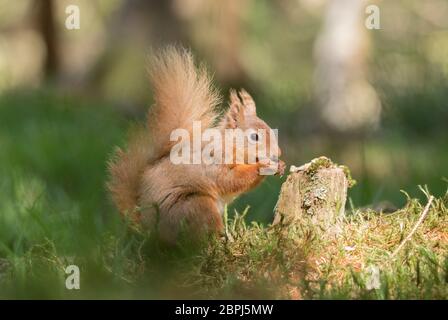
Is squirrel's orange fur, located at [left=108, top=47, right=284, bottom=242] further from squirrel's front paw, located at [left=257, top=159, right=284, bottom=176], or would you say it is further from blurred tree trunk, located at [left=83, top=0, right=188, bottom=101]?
blurred tree trunk, located at [left=83, top=0, right=188, bottom=101]

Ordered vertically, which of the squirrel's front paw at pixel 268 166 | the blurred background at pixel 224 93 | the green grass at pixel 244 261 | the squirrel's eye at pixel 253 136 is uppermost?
the blurred background at pixel 224 93

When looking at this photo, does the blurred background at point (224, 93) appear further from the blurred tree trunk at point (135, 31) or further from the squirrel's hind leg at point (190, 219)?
the squirrel's hind leg at point (190, 219)

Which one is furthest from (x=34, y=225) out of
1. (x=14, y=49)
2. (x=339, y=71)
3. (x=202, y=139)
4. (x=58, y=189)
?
(x=14, y=49)

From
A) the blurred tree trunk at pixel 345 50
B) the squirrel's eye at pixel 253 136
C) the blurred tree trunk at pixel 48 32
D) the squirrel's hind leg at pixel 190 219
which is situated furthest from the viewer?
the blurred tree trunk at pixel 48 32

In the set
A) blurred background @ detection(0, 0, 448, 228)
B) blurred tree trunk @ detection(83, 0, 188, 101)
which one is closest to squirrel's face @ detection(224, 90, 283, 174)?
blurred background @ detection(0, 0, 448, 228)

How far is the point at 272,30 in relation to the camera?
2553 centimetres

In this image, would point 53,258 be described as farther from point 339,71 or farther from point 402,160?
point 339,71

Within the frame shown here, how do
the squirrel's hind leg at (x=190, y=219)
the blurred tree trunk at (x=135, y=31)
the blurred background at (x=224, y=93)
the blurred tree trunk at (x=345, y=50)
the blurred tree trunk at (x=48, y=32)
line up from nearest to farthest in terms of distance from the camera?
1. the squirrel's hind leg at (x=190, y=219)
2. the blurred background at (x=224, y=93)
3. the blurred tree trunk at (x=135, y=31)
4. the blurred tree trunk at (x=345, y=50)
5. the blurred tree trunk at (x=48, y=32)

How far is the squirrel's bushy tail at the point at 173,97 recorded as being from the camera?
3006mm

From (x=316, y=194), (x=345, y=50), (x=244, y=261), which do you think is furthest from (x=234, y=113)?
(x=345, y=50)

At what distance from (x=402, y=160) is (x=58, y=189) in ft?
10.2

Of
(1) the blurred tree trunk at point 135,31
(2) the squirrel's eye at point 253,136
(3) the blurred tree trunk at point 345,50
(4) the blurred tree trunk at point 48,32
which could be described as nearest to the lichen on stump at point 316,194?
(2) the squirrel's eye at point 253,136

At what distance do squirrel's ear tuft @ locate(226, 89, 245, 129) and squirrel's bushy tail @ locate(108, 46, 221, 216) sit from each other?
99mm

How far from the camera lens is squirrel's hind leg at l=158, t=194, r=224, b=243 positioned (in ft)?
9.28
